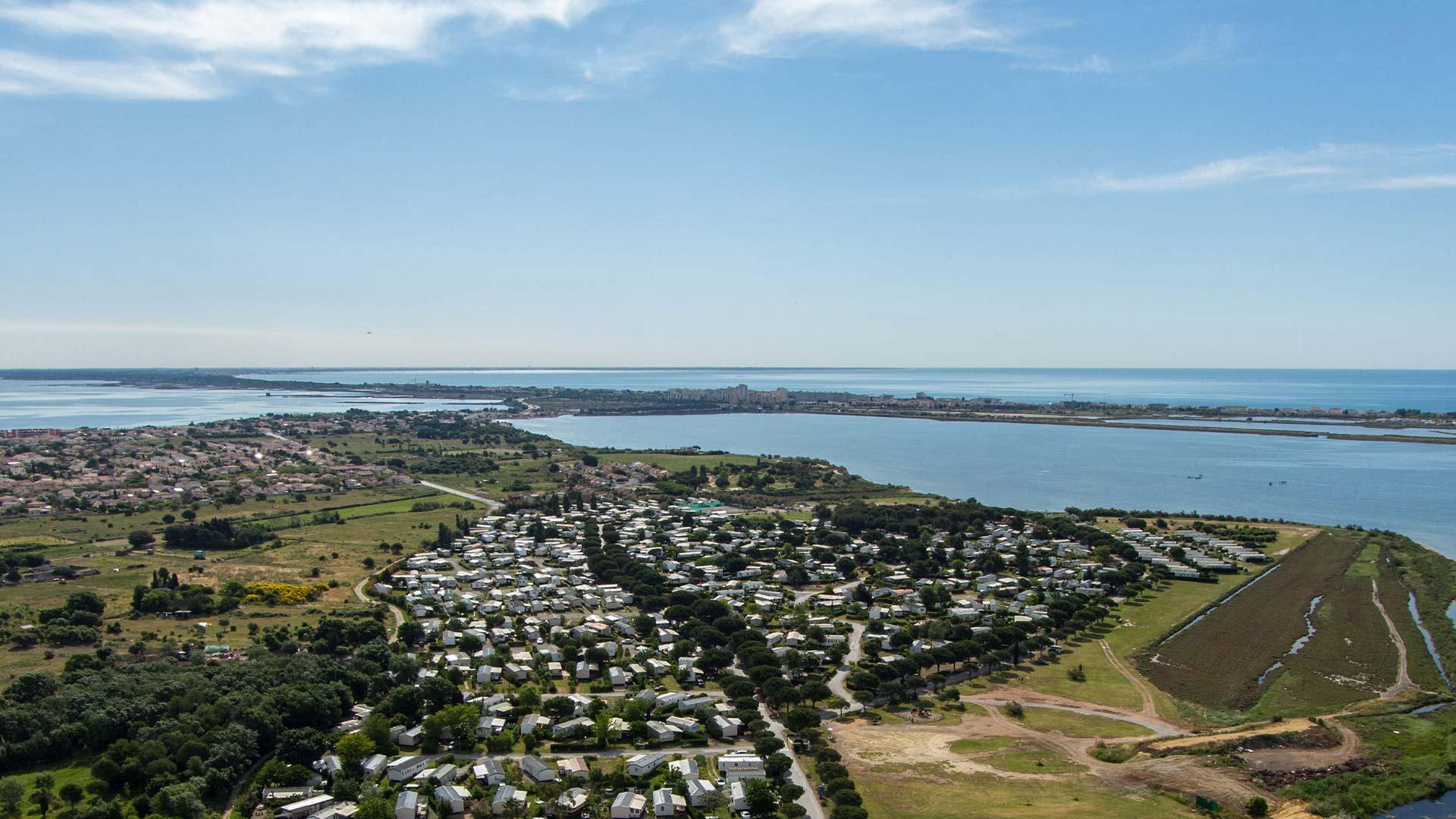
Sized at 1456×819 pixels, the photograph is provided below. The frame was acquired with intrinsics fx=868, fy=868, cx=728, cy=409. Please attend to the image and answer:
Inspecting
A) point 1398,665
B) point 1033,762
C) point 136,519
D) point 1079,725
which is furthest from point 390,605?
point 1398,665

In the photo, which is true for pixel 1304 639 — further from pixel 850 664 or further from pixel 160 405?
pixel 160 405

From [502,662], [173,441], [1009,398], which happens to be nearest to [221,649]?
[502,662]

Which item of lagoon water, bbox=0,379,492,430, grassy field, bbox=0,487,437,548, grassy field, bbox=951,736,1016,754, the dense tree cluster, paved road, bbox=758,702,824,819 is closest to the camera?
paved road, bbox=758,702,824,819

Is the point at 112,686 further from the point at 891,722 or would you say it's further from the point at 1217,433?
the point at 1217,433

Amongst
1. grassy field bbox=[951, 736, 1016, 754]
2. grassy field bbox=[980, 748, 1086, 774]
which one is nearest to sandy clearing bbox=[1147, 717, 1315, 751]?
grassy field bbox=[980, 748, 1086, 774]

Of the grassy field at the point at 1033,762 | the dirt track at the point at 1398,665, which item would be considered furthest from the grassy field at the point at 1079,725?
the dirt track at the point at 1398,665

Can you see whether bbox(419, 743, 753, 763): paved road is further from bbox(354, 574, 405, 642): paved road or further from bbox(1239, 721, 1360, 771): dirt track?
bbox(1239, 721, 1360, 771): dirt track
